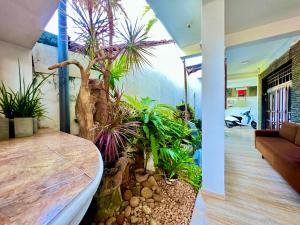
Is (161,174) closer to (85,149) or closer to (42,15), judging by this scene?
(85,149)

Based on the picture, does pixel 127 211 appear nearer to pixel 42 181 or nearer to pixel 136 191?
pixel 136 191

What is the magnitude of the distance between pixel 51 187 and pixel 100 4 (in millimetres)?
1650

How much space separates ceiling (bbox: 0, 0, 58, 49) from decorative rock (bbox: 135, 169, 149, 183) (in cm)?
188

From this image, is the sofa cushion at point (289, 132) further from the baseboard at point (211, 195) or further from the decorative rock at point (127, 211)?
the decorative rock at point (127, 211)

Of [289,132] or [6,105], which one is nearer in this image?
[6,105]

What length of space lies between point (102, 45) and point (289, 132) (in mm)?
4153

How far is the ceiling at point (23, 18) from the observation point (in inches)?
45.2

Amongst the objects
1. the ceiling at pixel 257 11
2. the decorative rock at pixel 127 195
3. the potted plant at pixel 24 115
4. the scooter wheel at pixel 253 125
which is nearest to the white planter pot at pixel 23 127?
the potted plant at pixel 24 115

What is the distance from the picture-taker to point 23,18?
1249 mm

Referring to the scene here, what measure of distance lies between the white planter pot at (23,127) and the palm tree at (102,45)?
39cm

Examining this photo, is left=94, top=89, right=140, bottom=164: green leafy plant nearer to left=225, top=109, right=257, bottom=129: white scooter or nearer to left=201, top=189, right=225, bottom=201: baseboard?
left=201, top=189, right=225, bottom=201: baseboard

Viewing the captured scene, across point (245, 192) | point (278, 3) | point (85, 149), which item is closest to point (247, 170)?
point (245, 192)

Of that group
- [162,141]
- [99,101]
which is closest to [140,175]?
[162,141]

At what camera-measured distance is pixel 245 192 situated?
204 cm
